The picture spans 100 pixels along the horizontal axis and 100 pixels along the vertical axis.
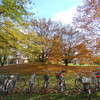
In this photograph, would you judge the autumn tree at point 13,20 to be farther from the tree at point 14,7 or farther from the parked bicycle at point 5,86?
the parked bicycle at point 5,86

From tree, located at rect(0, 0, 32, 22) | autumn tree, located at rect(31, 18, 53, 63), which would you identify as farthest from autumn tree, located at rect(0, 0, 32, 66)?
A: autumn tree, located at rect(31, 18, 53, 63)

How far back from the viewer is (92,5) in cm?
889

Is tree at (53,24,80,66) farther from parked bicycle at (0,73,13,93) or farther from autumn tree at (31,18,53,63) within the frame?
parked bicycle at (0,73,13,93)

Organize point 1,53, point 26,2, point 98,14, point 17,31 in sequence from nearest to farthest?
point 26,2 < point 98,14 < point 17,31 < point 1,53

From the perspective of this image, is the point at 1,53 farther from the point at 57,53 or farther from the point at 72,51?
the point at 72,51

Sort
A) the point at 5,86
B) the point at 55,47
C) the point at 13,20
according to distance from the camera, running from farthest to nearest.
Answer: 1. the point at 55,47
2. the point at 13,20
3. the point at 5,86

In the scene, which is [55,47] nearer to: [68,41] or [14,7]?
[68,41]

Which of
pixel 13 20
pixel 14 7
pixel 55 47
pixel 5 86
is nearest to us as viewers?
pixel 5 86

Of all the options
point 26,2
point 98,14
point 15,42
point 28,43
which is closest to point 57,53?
point 28,43

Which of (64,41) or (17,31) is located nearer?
(17,31)

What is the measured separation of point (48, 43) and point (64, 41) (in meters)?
2.71

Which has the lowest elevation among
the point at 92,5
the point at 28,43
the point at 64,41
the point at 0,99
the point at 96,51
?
the point at 0,99

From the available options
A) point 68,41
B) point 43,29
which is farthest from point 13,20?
point 68,41

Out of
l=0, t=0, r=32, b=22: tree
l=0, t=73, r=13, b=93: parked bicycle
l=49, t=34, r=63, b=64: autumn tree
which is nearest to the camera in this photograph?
l=0, t=73, r=13, b=93: parked bicycle
